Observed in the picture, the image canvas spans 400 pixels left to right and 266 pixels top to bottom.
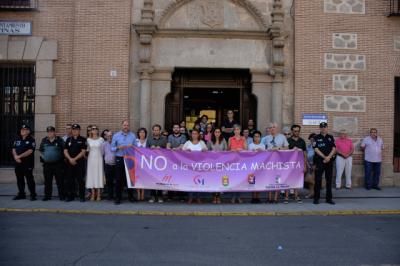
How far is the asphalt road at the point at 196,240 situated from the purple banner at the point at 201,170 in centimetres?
175

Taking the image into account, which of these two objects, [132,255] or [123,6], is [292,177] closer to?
[132,255]

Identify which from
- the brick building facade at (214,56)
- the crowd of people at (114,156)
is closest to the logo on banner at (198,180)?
the crowd of people at (114,156)

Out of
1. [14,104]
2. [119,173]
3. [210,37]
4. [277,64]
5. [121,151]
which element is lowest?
[119,173]

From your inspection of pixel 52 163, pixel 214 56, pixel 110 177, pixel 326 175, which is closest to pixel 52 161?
pixel 52 163

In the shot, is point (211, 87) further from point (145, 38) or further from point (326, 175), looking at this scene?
point (326, 175)

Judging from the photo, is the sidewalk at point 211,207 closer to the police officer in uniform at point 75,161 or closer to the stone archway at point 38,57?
the police officer in uniform at point 75,161

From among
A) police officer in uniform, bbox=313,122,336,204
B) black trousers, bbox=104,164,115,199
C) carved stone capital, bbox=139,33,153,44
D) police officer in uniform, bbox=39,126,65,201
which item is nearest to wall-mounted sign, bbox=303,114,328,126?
police officer in uniform, bbox=313,122,336,204

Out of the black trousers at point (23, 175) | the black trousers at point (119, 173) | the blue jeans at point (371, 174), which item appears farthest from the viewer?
the blue jeans at point (371, 174)

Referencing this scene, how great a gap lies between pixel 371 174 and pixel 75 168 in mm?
8432

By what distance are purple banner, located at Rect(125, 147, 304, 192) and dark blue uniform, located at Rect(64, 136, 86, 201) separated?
3.78 feet

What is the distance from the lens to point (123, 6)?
13.2 m

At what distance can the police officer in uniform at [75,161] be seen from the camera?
1082 centimetres

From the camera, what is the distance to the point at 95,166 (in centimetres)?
1091

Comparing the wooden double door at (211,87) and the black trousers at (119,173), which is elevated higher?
the wooden double door at (211,87)
